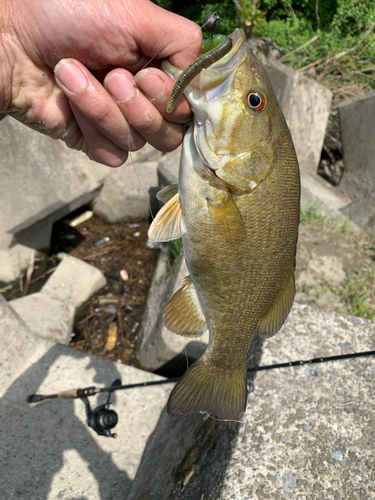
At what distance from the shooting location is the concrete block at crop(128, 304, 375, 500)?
5.04ft

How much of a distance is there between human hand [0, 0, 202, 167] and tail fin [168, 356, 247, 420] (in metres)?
1.11

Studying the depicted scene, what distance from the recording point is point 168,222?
1504 mm

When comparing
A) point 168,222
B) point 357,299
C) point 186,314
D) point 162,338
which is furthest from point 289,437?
point 357,299

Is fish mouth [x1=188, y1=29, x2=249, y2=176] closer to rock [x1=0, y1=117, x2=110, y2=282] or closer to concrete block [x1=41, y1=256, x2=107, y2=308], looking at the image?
concrete block [x1=41, y1=256, x2=107, y2=308]

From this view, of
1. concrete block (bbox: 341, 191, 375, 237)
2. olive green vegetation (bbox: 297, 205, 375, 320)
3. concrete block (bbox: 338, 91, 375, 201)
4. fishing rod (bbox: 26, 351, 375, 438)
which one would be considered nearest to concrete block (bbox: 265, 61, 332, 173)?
concrete block (bbox: 338, 91, 375, 201)

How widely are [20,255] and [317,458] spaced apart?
152 inches

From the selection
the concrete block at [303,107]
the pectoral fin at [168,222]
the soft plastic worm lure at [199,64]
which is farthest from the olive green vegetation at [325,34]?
the pectoral fin at [168,222]

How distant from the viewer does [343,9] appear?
4699 mm

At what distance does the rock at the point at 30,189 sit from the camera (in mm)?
3918

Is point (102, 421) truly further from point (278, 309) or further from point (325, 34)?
point (325, 34)

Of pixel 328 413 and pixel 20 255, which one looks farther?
pixel 20 255

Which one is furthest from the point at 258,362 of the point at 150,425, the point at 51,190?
the point at 51,190

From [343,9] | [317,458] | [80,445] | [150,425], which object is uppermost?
[343,9]

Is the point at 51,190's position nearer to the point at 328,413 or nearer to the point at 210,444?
the point at 210,444
